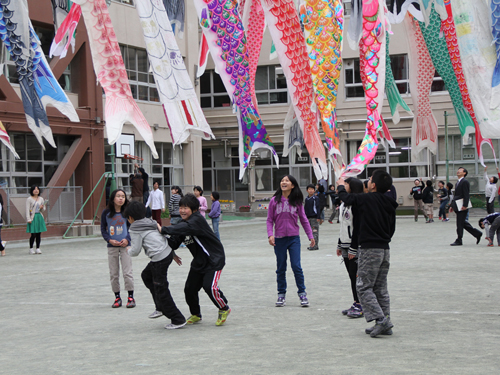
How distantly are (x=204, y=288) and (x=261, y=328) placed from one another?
2.71ft

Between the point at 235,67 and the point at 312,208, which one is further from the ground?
the point at 235,67

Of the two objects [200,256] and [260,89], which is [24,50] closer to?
[200,256]

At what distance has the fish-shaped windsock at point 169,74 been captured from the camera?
15.7 meters

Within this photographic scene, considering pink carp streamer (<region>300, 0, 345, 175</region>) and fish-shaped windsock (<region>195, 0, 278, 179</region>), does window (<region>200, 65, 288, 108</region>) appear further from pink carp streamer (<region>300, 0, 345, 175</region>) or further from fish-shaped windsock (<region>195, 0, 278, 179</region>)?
fish-shaped windsock (<region>195, 0, 278, 179</region>)

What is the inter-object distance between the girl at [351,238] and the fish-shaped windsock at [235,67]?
360 inches

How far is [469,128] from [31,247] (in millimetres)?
15310

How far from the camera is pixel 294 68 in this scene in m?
18.8

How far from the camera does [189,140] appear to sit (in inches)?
1372

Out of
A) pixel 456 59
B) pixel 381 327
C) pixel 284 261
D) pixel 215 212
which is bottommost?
pixel 381 327

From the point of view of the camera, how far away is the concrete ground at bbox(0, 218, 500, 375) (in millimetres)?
5375

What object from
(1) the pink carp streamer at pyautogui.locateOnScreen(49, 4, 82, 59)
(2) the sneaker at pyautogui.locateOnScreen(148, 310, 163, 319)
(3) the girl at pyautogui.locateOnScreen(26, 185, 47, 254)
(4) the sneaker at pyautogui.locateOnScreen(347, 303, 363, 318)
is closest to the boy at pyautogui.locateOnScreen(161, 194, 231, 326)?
(2) the sneaker at pyautogui.locateOnScreen(148, 310, 163, 319)

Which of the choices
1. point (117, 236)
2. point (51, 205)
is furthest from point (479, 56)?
point (51, 205)

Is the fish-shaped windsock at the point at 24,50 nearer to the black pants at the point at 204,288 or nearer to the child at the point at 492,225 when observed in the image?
the black pants at the point at 204,288

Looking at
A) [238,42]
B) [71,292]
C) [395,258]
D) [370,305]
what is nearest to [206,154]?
[238,42]
